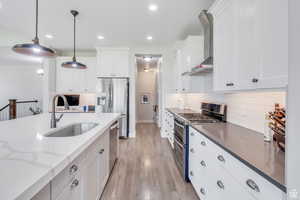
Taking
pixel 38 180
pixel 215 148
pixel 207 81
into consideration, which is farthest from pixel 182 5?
pixel 38 180

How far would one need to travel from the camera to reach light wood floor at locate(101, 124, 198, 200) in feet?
6.30

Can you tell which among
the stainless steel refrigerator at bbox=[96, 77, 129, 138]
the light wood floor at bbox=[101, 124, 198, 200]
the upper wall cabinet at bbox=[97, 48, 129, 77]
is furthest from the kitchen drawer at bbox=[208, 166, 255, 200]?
the upper wall cabinet at bbox=[97, 48, 129, 77]

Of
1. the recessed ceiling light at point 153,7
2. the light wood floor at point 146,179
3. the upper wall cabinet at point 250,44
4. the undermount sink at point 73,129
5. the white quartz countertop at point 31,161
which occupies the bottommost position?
the light wood floor at point 146,179

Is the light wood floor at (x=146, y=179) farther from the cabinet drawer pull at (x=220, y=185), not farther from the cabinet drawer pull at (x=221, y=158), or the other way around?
the cabinet drawer pull at (x=221, y=158)

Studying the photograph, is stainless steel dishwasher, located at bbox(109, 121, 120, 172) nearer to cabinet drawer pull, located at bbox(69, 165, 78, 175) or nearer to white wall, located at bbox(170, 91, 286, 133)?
cabinet drawer pull, located at bbox(69, 165, 78, 175)

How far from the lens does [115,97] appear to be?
4.31m

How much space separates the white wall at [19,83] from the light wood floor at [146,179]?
714 centimetres

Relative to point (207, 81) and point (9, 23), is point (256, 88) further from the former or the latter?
point (9, 23)

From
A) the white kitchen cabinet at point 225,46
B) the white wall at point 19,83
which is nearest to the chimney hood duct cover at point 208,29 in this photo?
the white kitchen cabinet at point 225,46

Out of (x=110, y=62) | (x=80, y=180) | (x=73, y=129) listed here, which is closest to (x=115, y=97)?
(x=110, y=62)

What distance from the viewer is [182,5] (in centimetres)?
249

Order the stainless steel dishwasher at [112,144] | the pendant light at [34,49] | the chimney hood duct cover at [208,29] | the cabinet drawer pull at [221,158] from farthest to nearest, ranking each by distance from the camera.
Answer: the chimney hood duct cover at [208,29] < the stainless steel dishwasher at [112,144] < the pendant light at [34,49] < the cabinet drawer pull at [221,158]

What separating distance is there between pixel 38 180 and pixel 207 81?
2.96m

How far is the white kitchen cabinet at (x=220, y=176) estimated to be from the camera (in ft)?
2.71
